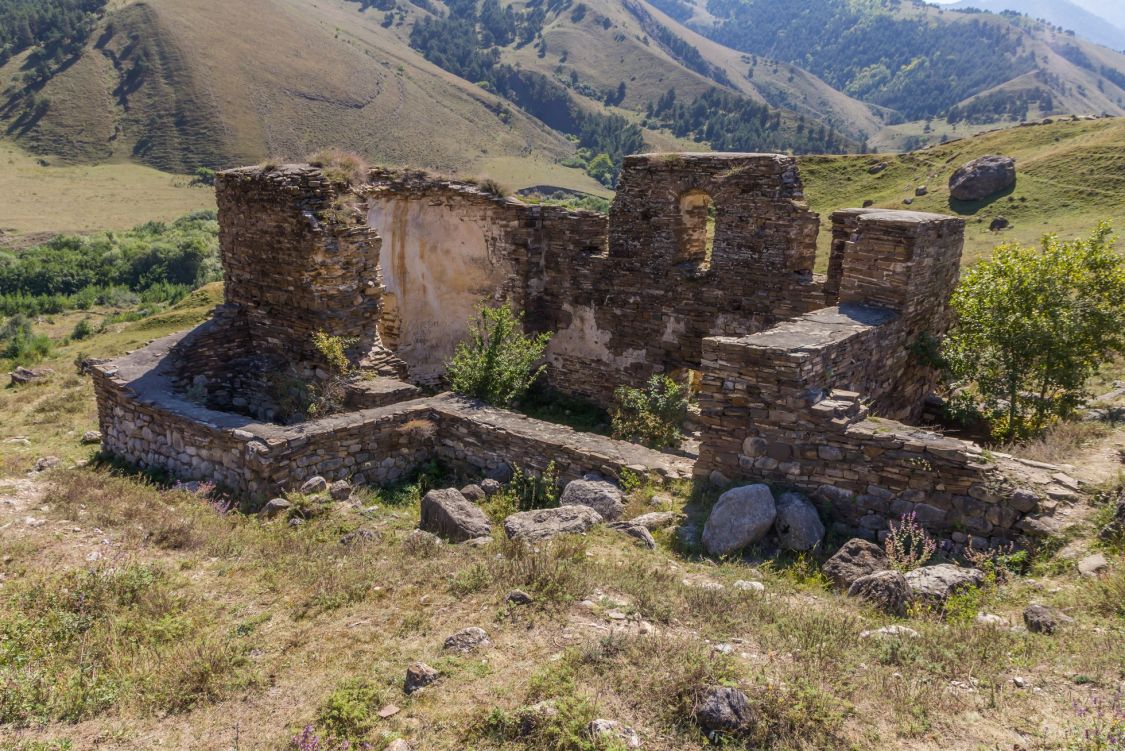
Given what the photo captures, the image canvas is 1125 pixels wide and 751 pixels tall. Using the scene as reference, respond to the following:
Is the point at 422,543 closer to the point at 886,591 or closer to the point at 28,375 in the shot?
the point at 886,591

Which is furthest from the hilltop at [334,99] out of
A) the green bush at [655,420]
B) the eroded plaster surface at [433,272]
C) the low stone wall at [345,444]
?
the low stone wall at [345,444]

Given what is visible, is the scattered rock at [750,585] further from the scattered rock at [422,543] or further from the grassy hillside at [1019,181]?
the grassy hillside at [1019,181]

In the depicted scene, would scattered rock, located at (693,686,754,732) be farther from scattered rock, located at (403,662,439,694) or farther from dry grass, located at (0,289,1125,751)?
scattered rock, located at (403,662,439,694)

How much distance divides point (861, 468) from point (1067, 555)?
155 centimetres

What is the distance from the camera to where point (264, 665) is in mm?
4469

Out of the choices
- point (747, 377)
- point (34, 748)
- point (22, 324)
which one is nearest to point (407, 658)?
point (34, 748)

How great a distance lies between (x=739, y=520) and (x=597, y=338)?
704cm

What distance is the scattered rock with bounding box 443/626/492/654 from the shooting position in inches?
177

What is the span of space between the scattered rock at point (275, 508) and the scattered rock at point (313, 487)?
12.4 inches

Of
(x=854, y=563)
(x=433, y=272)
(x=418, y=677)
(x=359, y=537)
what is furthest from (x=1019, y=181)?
(x=418, y=677)

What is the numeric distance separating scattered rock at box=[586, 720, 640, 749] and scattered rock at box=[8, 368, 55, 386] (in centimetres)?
1684

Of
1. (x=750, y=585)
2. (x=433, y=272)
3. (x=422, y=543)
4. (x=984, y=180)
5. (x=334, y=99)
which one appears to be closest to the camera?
(x=750, y=585)

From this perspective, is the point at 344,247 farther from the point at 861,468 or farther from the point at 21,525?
the point at 861,468

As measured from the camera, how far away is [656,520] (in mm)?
6680
